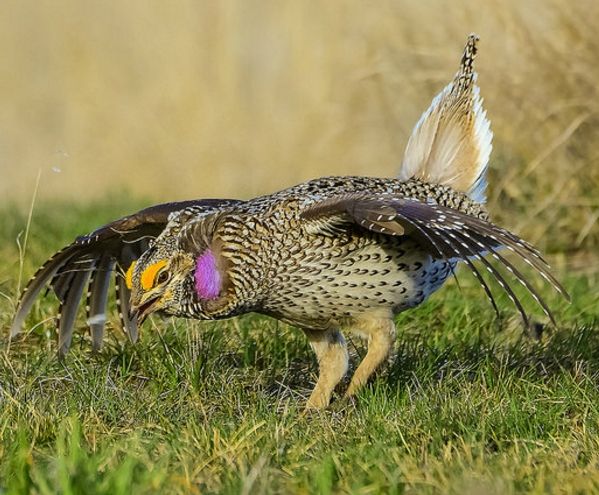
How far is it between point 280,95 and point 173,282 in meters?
6.51

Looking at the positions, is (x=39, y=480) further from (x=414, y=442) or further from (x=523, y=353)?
(x=523, y=353)

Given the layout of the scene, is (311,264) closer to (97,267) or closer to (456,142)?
(97,267)

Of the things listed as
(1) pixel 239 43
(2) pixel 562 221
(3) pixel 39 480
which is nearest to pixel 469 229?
(3) pixel 39 480

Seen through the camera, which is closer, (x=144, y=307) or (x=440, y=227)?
(x=440, y=227)

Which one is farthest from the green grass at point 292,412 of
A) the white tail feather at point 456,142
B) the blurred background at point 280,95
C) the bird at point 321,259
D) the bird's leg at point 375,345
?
the blurred background at point 280,95

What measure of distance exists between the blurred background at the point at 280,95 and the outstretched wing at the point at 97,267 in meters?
2.82

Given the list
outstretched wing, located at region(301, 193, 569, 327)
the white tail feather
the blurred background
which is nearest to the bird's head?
outstretched wing, located at region(301, 193, 569, 327)

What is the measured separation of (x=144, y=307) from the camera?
4.22 meters

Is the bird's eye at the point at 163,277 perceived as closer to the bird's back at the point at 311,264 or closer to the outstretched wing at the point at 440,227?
the bird's back at the point at 311,264

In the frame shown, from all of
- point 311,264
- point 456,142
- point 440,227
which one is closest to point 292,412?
point 311,264

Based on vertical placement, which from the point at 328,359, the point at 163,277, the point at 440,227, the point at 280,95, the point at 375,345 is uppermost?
the point at 440,227

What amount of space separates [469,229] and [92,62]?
302 inches

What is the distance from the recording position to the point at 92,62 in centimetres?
1118

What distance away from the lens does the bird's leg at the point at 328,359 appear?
456 centimetres
